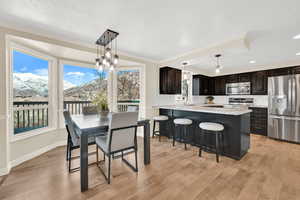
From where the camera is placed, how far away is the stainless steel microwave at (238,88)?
4.78 meters

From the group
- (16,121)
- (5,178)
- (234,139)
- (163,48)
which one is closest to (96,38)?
(163,48)

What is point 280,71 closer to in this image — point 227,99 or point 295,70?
point 295,70

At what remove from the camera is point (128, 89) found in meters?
4.13

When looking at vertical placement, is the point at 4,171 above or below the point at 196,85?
below

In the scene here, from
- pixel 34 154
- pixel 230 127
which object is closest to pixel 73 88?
pixel 34 154

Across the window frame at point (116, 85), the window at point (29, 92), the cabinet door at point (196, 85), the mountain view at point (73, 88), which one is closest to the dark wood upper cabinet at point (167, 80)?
the window frame at point (116, 85)

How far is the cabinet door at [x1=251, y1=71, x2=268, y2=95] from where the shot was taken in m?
4.40

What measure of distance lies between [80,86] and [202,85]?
4.71 m

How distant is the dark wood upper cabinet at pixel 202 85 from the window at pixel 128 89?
2815mm

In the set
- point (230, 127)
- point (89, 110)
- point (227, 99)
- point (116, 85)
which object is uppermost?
point (116, 85)

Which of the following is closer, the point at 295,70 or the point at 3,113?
the point at 3,113

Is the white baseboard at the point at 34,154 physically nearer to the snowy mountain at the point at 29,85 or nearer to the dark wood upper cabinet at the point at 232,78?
the snowy mountain at the point at 29,85

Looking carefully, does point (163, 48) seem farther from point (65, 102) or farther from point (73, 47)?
point (65, 102)

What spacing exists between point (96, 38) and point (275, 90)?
16.4 ft
